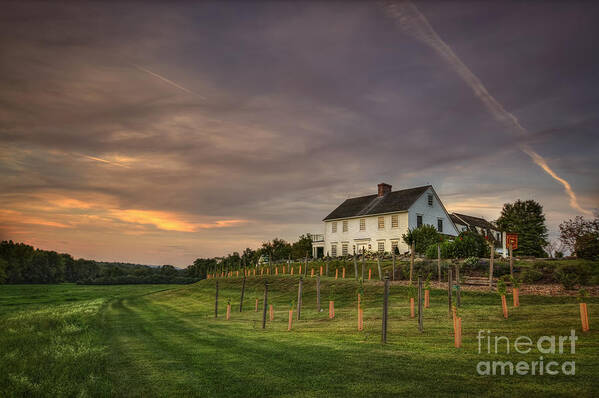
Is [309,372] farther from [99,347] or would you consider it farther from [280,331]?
[99,347]

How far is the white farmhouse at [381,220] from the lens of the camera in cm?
5666

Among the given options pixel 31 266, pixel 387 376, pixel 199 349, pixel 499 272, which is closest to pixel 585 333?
pixel 387 376

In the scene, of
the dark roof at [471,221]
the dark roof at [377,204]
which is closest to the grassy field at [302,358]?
the dark roof at [377,204]

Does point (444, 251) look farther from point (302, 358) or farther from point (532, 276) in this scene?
point (302, 358)

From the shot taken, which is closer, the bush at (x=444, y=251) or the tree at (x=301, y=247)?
the bush at (x=444, y=251)

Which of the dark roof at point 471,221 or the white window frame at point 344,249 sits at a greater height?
the dark roof at point 471,221

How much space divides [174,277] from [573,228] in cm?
10009

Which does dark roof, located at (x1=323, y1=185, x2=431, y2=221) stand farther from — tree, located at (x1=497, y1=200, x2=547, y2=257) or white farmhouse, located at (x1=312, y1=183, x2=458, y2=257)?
tree, located at (x1=497, y1=200, x2=547, y2=257)

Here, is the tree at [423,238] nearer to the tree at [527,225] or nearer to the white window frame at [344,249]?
the white window frame at [344,249]

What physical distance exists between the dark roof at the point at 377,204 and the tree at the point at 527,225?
2344cm

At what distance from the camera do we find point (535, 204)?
244ft

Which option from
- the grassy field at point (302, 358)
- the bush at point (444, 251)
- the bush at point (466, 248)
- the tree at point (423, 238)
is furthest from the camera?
the tree at point (423, 238)

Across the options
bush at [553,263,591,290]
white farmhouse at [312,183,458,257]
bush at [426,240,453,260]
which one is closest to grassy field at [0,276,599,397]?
bush at [553,263,591,290]

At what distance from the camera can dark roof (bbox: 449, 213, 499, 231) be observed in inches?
2803
